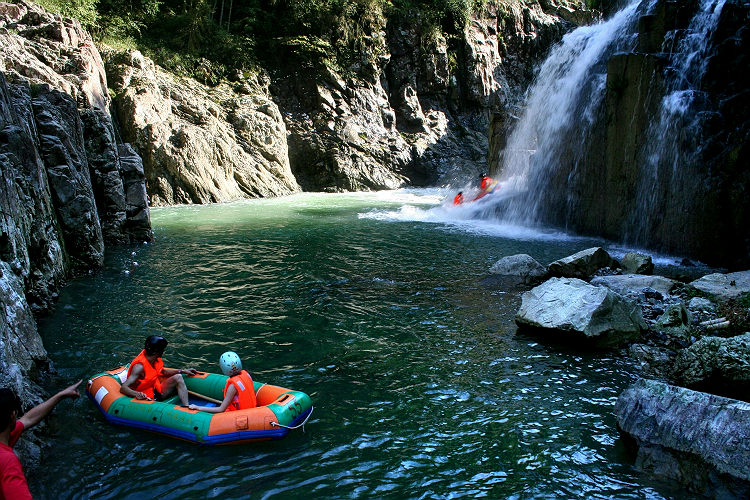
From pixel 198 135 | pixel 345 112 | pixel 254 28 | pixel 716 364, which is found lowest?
pixel 716 364

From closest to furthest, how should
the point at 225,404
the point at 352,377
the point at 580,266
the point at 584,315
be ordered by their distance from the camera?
the point at 225,404, the point at 352,377, the point at 584,315, the point at 580,266

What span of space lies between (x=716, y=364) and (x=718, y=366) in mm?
31

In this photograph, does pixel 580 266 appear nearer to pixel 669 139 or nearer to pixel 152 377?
pixel 669 139

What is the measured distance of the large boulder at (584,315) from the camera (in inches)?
Answer: 314

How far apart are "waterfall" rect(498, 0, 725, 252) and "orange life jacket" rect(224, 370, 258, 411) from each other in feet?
42.3

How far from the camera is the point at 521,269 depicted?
12.2 meters

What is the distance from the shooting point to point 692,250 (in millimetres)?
13852

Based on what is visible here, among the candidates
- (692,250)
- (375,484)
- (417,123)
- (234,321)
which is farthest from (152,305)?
(417,123)

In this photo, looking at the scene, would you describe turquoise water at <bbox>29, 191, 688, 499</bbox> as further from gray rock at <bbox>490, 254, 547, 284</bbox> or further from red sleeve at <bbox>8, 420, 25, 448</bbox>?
red sleeve at <bbox>8, 420, 25, 448</bbox>

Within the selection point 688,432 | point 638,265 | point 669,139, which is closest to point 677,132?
point 669,139

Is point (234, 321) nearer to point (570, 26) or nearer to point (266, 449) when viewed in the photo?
point (266, 449)

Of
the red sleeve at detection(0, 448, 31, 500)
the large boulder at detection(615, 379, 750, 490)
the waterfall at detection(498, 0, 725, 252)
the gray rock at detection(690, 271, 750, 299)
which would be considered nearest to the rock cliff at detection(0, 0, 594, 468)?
the red sleeve at detection(0, 448, 31, 500)

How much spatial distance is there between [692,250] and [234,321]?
11978mm

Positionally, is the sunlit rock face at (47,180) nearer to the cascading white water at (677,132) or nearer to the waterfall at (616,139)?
the waterfall at (616,139)
